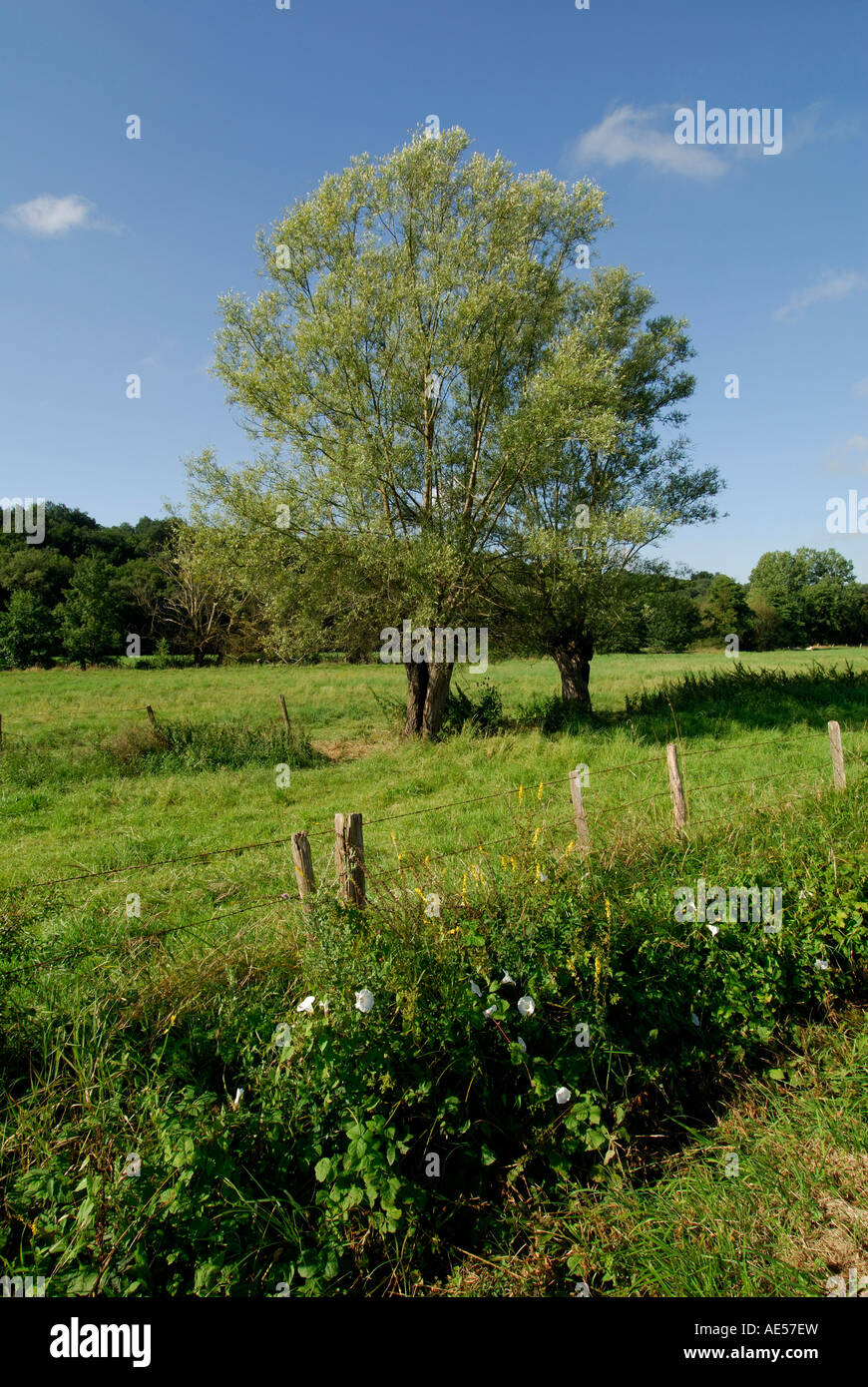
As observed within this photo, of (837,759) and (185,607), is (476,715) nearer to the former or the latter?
(837,759)

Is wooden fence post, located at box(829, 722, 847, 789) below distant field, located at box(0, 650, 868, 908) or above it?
above

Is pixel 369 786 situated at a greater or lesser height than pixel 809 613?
lesser

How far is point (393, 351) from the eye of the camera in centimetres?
1596

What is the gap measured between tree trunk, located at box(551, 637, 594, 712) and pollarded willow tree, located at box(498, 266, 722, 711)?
4cm

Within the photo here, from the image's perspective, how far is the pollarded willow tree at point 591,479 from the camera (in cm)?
1519

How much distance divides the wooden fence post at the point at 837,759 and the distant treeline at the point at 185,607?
396 inches

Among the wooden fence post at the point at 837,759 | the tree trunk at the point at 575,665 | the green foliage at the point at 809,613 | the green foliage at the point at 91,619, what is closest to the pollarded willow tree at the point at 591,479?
the tree trunk at the point at 575,665

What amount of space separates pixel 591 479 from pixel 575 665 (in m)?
5.68

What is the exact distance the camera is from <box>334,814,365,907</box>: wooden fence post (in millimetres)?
4699
